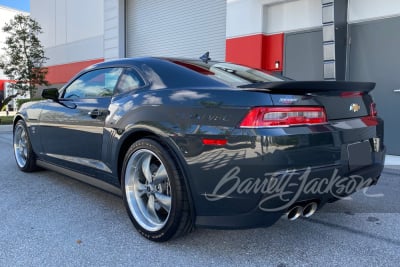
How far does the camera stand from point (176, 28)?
37.5ft

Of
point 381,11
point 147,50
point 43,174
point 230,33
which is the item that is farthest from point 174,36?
point 43,174

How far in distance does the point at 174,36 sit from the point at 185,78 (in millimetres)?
9196

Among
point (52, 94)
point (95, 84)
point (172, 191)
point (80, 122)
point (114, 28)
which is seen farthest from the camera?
point (114, 28)

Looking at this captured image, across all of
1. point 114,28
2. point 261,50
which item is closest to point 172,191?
point 261,50

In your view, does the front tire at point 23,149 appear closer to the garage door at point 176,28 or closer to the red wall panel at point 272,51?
the red wall panel at point 272,51

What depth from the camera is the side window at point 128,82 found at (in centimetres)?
307

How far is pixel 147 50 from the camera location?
1280 centimetres

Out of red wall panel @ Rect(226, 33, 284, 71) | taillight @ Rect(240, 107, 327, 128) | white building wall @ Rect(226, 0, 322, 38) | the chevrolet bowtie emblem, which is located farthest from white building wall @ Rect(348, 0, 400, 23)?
taillight @ Rect(240, 107, 327, 128)

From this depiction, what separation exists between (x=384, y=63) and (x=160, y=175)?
5.45 meters

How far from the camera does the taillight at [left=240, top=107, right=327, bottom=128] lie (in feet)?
7.22

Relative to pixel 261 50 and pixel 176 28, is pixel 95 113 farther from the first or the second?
pixel 176 28

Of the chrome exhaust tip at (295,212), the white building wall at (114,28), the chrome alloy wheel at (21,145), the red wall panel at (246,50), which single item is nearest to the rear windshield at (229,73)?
the chrome exhaust tip at (295,212)

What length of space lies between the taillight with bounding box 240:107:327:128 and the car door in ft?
4.75

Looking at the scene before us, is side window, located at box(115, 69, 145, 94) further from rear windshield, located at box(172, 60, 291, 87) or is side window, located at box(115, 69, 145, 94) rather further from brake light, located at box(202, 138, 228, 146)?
brake light, located at box(202, 138, 228, 146)
